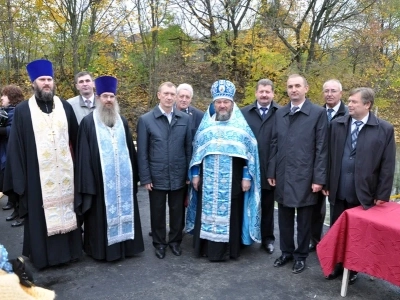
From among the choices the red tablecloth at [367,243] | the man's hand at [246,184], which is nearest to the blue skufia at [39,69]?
the man's hand at [246,184]

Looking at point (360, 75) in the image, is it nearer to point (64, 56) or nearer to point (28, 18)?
point (64, 56)

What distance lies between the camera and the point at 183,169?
4367mm

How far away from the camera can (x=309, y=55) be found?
13922 mm

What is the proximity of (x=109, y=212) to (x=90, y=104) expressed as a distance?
139cm

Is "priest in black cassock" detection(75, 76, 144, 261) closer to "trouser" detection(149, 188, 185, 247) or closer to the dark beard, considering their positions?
"trouser" detection(149, 188, 185, 247)

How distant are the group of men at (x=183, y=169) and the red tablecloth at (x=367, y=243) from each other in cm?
27

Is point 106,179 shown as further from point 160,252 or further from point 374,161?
point 374,161

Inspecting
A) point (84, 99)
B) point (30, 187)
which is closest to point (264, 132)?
point (84, 99)

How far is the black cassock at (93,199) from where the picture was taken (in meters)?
4.01

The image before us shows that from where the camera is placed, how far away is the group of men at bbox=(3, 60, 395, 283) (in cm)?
Result: 383

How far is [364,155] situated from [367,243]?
0.75 meters

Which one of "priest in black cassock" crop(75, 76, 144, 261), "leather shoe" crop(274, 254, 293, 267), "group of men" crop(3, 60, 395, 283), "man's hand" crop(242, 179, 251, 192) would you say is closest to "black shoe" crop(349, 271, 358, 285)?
"group of men" crop(3, 60, 395, 283)

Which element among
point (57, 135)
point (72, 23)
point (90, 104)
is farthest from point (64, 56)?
point (57, 135)

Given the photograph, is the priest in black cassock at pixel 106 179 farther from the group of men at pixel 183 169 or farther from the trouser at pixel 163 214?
the trouser at pixel 163 214
